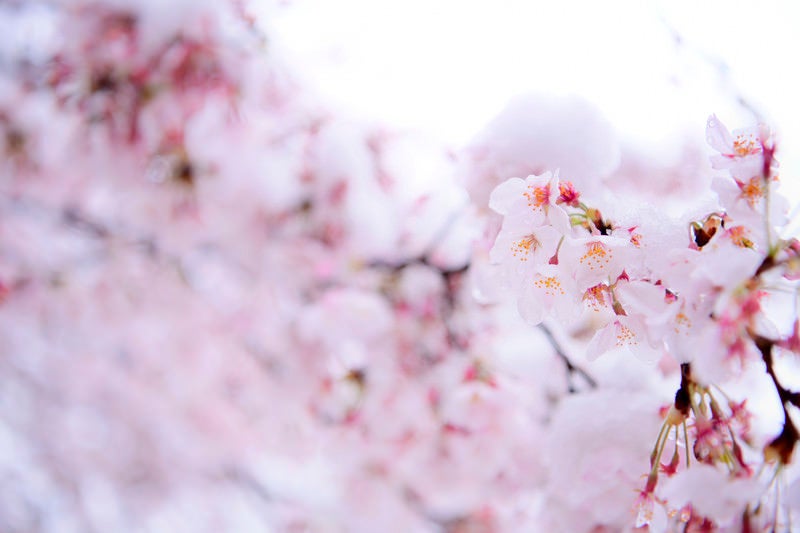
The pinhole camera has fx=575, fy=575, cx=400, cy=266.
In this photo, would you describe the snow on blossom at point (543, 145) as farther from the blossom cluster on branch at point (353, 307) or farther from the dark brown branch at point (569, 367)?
the dark brown branch at point (569, 367)

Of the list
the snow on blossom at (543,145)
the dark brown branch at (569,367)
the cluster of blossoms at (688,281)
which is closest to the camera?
the cluster of blossoms at (688,281)

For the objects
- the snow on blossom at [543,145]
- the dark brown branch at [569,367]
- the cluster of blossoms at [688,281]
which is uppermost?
the snow on blossom at [543,145]

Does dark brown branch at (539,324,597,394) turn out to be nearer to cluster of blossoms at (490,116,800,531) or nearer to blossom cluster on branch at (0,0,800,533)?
blossom cluster on branch at (0,0,800,533)

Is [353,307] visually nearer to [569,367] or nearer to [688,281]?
[569,367]

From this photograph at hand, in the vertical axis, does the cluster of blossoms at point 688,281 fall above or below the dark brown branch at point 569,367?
above

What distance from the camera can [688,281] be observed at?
0.46 metres

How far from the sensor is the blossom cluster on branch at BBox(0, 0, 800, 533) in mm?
499

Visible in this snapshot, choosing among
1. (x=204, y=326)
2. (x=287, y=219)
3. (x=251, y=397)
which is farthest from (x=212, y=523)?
(x=287, y=219)

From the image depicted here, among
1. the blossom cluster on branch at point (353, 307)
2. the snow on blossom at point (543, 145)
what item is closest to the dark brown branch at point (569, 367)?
the blossom cluster on branch at point (353, 307)

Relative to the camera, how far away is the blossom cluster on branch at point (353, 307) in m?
0.50

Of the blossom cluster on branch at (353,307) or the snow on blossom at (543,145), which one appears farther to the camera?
the snow on blossom at (543,145)

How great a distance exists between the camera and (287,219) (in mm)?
1668

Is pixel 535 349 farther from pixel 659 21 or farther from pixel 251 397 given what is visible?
pixel 251 397

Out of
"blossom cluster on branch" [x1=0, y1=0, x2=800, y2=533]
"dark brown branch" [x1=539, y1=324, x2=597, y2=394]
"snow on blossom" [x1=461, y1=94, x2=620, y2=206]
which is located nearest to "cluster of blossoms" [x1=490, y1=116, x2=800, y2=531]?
"blossom cluster on branch" [x1=0, y1=0, x2=800, y2=533]
